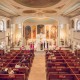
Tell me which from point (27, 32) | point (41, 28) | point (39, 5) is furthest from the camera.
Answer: point (27, 32)

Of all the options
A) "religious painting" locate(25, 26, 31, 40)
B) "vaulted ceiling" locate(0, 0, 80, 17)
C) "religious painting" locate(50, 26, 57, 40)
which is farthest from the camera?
"religious painting" locate(25, 26, 31, 40)

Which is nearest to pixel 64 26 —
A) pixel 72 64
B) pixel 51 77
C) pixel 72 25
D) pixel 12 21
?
pixel 72 25

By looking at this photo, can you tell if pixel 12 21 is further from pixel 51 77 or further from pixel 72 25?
pixel 51 77

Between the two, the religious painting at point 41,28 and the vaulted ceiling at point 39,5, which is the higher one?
the vaulted ceiling at point 39,5

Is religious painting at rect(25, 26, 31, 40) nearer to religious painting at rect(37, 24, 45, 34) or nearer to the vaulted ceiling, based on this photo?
religious painting at rect(37, 24, 45, 34)

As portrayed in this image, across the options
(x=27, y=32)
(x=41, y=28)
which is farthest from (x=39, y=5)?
(x=27, y=32)

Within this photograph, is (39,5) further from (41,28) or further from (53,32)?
(53,32)

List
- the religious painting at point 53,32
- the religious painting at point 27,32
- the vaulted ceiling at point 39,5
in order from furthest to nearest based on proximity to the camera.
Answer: the religious painting at point 27,32, the religious painting at point 53,32, the vaulted ceiling at point 39,5

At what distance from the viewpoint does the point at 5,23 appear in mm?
20859

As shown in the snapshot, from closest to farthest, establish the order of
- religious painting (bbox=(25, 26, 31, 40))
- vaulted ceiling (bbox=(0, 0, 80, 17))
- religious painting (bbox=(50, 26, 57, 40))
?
vaulted ceiling (bbox=(0, 0, 80, 17)), religious painting (bbox=(50, 26, 57, 40)), religious painting (bbox=(25, 26, 31, 40))

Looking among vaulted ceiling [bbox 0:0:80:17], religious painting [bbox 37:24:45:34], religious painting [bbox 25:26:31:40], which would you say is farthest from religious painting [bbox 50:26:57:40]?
vaulted ceiling [bbox 0:0:80:17]

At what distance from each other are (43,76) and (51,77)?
2.55 m

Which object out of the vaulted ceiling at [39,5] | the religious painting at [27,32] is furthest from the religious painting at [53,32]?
the vaulted ceiling at [39,5]

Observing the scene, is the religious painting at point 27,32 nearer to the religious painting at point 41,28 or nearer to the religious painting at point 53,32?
the religious painting at point 41,28
